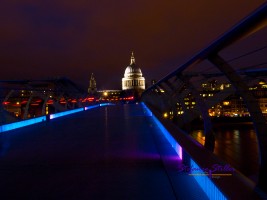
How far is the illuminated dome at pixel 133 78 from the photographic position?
129500mm

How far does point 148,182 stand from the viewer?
10.7 feet

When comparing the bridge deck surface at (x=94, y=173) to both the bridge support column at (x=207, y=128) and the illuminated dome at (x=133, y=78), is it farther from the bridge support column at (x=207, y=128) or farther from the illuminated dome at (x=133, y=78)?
the illuminated dome at (x=133, y=78)

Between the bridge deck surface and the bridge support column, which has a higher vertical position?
the bridge support column

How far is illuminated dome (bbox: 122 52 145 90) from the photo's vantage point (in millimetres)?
129500

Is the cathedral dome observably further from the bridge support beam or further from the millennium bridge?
the bridge support beam

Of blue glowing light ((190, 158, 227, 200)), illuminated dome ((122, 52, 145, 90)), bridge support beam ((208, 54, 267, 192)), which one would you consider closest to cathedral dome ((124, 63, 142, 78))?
illuminated dome ((122, 52, 145, 90))

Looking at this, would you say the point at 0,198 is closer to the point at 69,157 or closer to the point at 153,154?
the point at 69,157

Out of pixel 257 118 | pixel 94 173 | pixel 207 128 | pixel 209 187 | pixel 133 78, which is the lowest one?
pixel 94 173

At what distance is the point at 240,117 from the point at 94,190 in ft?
50.9

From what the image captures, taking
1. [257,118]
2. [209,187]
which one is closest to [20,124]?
[209,187]

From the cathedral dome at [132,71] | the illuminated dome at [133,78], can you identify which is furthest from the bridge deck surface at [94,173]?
the cathedral dome at [132,71]

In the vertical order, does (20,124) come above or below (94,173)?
above

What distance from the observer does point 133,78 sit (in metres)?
131

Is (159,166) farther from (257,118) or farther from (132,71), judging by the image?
(132,71)
